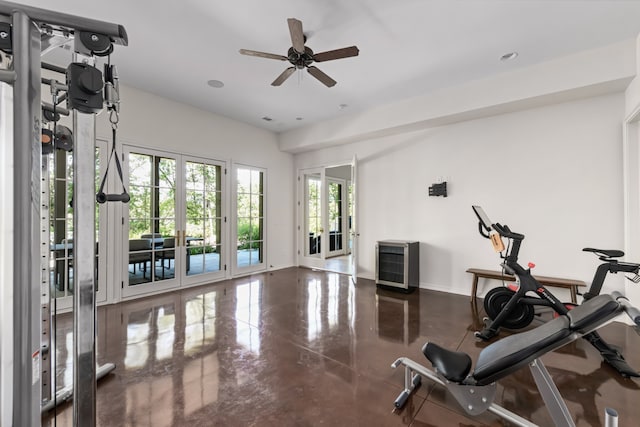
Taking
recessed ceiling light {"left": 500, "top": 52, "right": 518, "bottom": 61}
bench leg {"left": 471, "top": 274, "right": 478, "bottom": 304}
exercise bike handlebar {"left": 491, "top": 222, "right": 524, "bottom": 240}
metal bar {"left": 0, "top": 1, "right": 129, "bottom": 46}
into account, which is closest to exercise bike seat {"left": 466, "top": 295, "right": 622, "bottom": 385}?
exercise bike handlebar {"left": 491, "top": 222, "right": 524, "bottom": 240}

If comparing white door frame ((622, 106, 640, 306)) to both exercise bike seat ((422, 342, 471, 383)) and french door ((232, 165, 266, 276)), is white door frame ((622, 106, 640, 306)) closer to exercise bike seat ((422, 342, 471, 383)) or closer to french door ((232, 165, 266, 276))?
exercise bike seat ((422, 342, 471, 383))

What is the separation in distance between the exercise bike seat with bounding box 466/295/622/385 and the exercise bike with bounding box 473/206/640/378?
114 cm

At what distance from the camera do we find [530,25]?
2.80 m

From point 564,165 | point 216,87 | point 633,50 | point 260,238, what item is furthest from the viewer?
point 260,238

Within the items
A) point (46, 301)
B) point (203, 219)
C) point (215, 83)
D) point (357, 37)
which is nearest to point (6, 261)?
point (46, 301)

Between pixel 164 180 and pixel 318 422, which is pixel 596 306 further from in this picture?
pixel 164 180

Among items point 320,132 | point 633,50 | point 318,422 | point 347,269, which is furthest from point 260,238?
point 633,50

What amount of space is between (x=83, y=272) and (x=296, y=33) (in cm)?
246

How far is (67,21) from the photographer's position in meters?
1.07

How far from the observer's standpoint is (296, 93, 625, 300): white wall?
3557 millimetres

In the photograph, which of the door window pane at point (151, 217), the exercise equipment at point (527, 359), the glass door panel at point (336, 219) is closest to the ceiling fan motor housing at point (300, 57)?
the exercise equipment at point (527, 359)

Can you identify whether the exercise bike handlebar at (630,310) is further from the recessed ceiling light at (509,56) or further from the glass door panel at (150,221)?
the glass door panel at (150,221)

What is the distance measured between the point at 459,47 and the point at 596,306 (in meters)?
3.06

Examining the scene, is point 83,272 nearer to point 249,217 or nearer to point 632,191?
point 249,217
